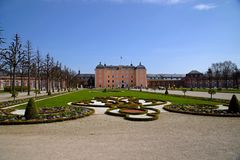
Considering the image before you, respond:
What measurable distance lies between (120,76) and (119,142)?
91.5 m

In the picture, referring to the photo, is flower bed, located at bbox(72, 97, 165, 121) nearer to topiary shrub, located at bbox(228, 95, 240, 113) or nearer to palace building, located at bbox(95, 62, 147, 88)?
topiary shrub, located at bbox(228, 95, 240, 113)

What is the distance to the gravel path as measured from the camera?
513 centimetres

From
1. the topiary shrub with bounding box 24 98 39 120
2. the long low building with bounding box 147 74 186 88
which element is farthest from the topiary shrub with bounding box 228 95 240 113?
the long low building with bounding box 147 74 186 88

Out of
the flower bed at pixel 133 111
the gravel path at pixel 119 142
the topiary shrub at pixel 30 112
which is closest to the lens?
the gravel path at pixel 119 142

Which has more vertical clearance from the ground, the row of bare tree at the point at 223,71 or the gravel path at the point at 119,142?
the row of bare tree at the point at 223,71

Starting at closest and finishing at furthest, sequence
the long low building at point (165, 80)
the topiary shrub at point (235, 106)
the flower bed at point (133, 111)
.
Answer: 1. the flower bed at point (133, 111)
2. the topiary shrub at point (235, 106)
3. the long low building at point (165, 80)

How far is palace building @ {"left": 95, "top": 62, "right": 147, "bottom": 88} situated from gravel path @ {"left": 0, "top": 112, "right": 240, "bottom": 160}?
86633 mm

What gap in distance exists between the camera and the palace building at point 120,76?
3743 inches

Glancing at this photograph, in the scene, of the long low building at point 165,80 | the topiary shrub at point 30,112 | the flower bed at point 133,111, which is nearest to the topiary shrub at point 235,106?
the flower bed at point 133,111

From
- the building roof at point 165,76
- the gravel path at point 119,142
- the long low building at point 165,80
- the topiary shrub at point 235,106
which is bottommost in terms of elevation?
the gravel path at point 119,142

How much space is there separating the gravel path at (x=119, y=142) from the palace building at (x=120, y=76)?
284 feet

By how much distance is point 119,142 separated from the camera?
246 inches

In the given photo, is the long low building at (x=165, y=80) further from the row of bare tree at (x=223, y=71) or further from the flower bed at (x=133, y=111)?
the flower bed at (x=133, y=111)

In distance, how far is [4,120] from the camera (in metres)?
9.53
